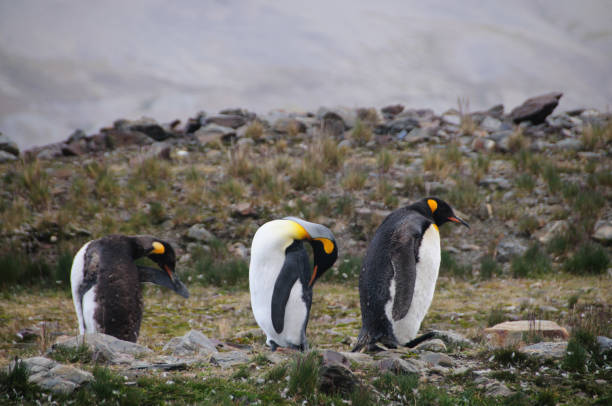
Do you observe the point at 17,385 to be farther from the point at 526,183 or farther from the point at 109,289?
the point at 526,183

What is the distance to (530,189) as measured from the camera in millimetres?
11102

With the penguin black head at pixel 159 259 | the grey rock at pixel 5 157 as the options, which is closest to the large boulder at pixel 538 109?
the penguin black head at pixel 159 259

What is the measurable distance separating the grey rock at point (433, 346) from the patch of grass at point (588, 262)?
16.0 feet

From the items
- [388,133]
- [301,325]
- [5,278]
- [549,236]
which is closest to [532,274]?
[549,236]

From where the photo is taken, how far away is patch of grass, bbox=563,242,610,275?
811cm

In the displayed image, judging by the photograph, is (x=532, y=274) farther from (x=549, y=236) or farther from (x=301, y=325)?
(x=301, y=325)

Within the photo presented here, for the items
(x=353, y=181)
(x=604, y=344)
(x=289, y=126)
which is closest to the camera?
(x=604, y=344)

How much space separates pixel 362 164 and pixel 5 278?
8.14m

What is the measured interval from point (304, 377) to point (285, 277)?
147 centimetres

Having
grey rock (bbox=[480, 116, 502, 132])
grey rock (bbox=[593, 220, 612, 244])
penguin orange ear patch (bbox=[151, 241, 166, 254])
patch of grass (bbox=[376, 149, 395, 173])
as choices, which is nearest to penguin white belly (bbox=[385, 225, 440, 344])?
penguin orange ear patch (bbox=[151, 241, 166, 254])

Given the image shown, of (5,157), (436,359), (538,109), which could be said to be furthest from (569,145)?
(5,157)

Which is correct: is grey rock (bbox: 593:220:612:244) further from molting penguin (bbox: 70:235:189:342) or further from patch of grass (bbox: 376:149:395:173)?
molting penguin (bbox: 70:235:189:342)

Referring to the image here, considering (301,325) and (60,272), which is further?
(60,272)

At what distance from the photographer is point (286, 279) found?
449 cm
